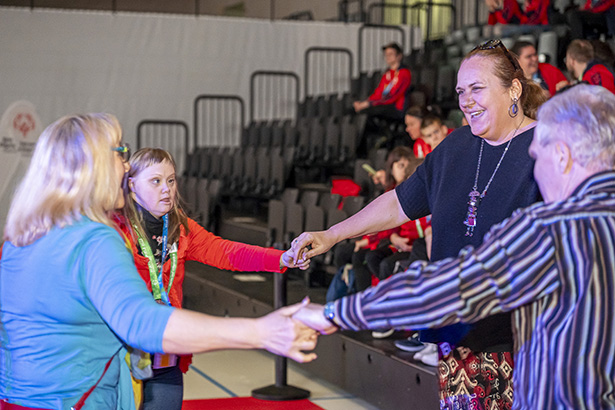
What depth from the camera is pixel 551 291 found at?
5.34 feet

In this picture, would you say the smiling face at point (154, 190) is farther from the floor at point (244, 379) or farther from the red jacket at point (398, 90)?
the red jacket at point (398, 90)

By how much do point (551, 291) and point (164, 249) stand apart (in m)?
1.57

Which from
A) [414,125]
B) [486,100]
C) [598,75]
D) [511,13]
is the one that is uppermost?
[511,13]

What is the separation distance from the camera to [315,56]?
12.7m

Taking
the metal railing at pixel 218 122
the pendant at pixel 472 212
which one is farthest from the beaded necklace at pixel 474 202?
the metal railing at pixel 218 122

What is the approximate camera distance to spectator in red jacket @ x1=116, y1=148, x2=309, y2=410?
2775 mm

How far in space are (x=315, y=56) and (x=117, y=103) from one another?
3.11 metres

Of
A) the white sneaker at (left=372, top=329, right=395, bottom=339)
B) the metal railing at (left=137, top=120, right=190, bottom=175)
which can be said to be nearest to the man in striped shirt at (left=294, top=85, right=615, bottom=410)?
the white sneaker at (left=372, top=329, right=395, bottom=339)

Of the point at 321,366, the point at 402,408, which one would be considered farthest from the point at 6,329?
the point at 321,366

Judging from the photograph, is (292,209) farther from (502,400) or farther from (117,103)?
(117,103)

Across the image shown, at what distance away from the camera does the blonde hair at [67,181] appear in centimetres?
182

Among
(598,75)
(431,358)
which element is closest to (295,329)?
(431,358)

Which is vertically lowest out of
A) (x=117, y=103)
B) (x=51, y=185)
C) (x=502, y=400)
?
(x=502, y=400)

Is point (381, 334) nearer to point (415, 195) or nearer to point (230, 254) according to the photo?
point (230, 254)
